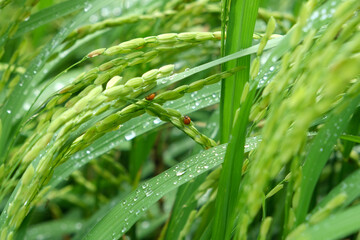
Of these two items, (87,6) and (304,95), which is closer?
(304,95)

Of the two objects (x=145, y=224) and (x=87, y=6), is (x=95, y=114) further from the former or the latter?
(x=145, y=224)

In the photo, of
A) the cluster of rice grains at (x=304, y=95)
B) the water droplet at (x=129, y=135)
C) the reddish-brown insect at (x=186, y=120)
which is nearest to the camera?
the cluster of rice grains at (x=304, y=95)

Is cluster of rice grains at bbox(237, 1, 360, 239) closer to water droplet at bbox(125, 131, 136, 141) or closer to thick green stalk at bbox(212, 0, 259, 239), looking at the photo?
thick green stalk at bbox(212, 0, 259, 239)

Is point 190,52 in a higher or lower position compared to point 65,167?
higher

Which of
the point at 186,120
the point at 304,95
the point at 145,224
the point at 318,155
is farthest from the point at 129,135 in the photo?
the point at 145,224

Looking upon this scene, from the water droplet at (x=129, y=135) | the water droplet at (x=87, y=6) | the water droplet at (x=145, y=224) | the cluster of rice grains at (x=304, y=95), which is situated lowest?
the cluster of rice grains at (x=304, y=95)

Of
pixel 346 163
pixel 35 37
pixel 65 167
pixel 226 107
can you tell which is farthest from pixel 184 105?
pixel 35 37

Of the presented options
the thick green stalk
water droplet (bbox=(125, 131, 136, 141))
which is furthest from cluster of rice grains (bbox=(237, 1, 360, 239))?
water droplet (bbox=(125, 131, 136, 141))

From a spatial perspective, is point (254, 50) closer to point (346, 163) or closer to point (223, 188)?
point (223, 188)

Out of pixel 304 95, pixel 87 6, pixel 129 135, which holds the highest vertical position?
pixel 87 6

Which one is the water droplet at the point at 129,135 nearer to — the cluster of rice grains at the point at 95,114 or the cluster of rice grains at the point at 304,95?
the cluster of rice grains at the point at 95,114

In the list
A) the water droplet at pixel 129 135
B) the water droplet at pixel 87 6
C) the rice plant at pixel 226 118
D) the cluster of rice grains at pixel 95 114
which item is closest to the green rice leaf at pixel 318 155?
the rice plant at pixel 226 118
